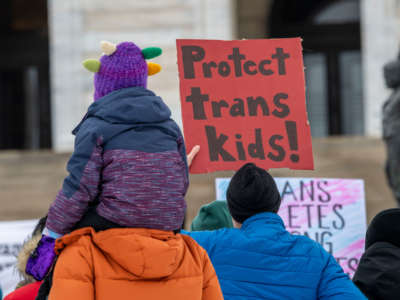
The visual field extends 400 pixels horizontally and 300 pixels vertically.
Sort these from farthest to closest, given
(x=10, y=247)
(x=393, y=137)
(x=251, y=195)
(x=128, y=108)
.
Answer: (x=393, y=137), (x=10, y=247), (x=251, y=195), (x=128, y=108)

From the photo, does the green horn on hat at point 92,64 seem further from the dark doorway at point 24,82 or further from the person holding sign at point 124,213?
the dark doorway at point 24,82

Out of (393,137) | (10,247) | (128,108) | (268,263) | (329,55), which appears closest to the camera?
(128,108)

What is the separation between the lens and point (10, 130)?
15086 mm

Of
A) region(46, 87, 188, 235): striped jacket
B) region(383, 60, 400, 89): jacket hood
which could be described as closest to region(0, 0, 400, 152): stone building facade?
region(383, 60, 400, 89): jacket hood

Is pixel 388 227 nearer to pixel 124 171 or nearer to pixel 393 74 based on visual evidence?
pixel 124 171

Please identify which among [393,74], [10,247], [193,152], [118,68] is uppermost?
[393,74]

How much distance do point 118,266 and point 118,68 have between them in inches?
23.9

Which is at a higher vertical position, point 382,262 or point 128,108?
point 128,108

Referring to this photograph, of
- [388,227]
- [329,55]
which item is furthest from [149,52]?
[329,55]

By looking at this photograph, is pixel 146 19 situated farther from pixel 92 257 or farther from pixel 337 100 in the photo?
pixel 92 257

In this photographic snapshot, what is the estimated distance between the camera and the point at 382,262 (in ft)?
7.14

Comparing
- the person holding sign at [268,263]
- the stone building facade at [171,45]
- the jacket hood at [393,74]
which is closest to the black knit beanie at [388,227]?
the person holding sign at [268,263]

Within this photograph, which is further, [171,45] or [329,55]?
[329,55]

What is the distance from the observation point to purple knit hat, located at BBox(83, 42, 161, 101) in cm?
196
